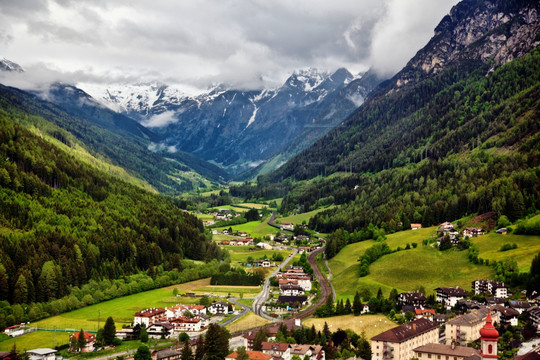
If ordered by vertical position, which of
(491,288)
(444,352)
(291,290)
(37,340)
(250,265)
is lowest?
(444,352)

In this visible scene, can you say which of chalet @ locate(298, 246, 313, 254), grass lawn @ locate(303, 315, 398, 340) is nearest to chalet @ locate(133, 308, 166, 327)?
grass lawn @ locate(303, 315, 398, 340)

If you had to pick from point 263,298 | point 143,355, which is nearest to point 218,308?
point 263,298

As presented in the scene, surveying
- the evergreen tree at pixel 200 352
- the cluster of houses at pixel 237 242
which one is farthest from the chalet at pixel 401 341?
the cluster of houses at pixel 237 242

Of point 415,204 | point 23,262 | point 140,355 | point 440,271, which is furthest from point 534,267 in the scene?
point 23,262

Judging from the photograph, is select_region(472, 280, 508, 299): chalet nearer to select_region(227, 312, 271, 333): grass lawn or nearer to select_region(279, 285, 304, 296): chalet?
select_region(279, 285, 304, 296): chalet

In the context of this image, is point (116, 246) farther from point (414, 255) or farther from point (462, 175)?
point (462, 175)

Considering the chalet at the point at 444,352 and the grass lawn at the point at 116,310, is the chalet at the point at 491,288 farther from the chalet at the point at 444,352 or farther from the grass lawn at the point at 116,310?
the grass lawn at the point at 116,310

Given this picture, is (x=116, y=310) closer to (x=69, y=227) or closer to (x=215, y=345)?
(x=69, y=227)
